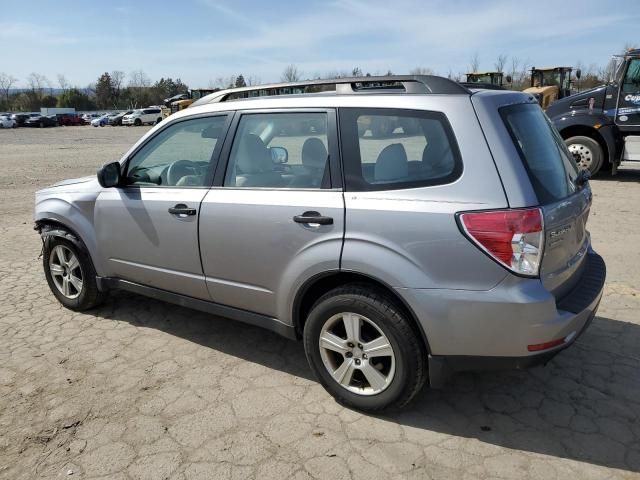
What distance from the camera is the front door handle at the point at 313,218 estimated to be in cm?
297

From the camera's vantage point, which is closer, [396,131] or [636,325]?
[396,131]

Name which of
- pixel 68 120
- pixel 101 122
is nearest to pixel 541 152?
pixel 101 122

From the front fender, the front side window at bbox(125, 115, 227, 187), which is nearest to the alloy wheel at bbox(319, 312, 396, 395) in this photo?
the front side window at bbox(125, 115, 227, 187)

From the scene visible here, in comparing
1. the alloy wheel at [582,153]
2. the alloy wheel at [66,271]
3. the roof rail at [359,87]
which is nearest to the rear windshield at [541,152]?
the roof rail at [359,87]

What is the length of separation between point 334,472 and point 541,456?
106cm

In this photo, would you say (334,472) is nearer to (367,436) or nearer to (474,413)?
(367,436)

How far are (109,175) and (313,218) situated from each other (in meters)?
1.87

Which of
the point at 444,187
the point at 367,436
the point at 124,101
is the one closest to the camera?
the point at 444,187

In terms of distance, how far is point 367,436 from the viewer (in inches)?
115

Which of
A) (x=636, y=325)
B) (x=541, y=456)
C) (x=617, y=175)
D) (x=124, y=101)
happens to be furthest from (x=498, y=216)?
(x=124, y=101)

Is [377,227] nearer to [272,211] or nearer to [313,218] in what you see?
[313,218]

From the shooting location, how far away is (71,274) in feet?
15.3

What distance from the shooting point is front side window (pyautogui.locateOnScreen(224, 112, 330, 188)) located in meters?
3.21

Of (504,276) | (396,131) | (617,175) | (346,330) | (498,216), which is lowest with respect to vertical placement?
(617,175)
